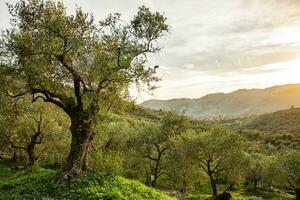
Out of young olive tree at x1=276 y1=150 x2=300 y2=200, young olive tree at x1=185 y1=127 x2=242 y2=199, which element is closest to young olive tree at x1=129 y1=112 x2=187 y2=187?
young olive tree at x1=185 y1=127 x2=242 y2=199

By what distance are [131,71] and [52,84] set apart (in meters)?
7.54

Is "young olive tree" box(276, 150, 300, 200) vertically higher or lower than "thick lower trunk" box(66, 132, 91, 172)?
lower

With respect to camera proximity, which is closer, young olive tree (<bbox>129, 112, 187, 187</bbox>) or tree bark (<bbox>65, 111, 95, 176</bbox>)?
tree bark (<bbox>65, 111, 95, 176</bbox>)

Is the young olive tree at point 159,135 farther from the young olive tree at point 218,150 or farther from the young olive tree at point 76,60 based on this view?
the young olive tree at point 76,60

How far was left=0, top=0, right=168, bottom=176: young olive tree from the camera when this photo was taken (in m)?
33.1

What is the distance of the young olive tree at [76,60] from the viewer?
33.1m

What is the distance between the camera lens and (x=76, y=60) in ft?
114

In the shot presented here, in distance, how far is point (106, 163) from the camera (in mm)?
39750

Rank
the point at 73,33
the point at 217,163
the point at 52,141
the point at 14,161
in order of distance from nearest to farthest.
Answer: the point at 73,33
the point at 217,163
the point at 52,141
the point at 14,161

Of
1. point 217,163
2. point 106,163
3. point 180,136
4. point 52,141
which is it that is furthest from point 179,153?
point 106,163

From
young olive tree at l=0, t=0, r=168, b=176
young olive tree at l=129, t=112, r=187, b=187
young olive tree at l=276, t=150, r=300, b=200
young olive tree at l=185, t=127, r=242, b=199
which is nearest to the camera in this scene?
young olive tree at l=0, t=0, r=168, b=176

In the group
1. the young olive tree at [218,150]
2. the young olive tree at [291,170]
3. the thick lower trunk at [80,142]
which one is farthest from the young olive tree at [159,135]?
the thick lower trunk at [80,142]

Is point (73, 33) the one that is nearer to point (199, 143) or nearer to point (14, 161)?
point (199, 143)

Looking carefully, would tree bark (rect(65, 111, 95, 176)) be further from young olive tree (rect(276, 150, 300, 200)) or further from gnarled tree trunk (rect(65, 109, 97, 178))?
young olive tree (rect(276, 150, 300, 200))
